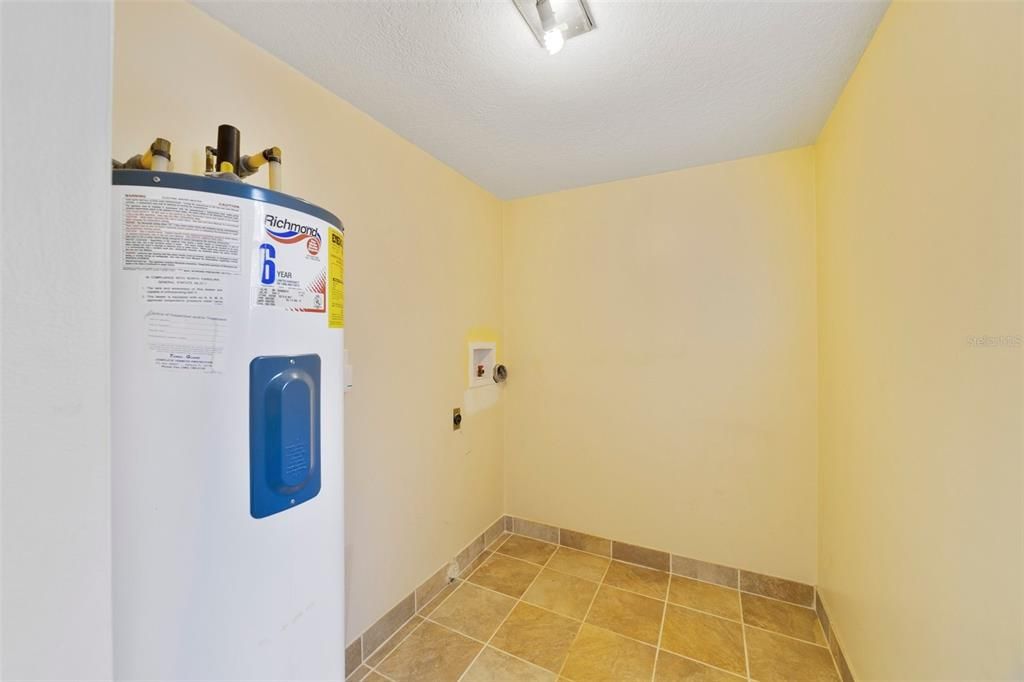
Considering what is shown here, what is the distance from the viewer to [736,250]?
2000 mm

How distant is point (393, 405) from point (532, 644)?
1.20m

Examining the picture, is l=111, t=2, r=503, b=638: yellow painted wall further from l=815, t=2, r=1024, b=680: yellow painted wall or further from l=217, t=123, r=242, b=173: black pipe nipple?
l=815, t=2, r=1024, b=680: yellow painted wall

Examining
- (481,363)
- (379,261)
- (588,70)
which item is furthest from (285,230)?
(481,363)

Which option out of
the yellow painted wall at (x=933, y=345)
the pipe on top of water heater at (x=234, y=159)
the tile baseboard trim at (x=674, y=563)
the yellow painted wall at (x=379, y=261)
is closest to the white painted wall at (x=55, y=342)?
the pipe on top of water heater at (x=234, y=159)

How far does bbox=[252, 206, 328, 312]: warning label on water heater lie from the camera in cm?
72

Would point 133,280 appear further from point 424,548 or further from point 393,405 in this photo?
point 424,548

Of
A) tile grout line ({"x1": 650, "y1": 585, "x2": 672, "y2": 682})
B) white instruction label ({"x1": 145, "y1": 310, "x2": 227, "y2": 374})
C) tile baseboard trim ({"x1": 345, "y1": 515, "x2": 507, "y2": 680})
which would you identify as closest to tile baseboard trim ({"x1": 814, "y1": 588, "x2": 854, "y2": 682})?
tile grout line ({"x1": 650, "y1": 585, "x2": 672, "y2": 682})

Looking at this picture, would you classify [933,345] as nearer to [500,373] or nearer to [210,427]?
[210,427]

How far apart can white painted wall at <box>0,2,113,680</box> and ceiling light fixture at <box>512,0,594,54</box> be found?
1.01 m

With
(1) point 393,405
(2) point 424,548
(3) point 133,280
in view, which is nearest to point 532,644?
(2) point 424,548

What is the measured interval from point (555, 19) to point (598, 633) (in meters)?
2.33

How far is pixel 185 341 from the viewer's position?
0.66 meters

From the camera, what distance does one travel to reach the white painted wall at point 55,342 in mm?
350

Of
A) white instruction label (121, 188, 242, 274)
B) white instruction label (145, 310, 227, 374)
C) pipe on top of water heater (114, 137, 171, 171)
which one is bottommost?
white instruction label (145, 310, 227, 374)
